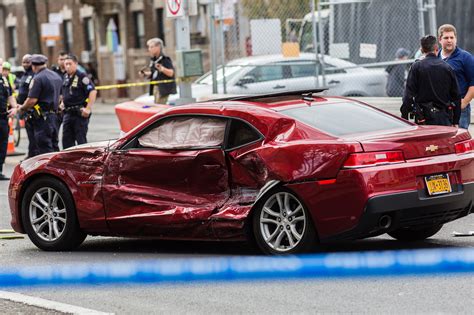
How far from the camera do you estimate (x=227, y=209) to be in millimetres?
9852

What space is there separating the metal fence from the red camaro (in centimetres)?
933

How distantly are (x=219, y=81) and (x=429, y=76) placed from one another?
12.3m

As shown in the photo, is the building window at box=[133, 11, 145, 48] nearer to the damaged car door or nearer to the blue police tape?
the damaged car door

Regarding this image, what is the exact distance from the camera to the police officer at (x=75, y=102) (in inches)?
715

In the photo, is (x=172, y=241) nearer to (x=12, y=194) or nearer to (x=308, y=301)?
(x=12, y=194)

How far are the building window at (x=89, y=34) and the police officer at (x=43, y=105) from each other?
110ft

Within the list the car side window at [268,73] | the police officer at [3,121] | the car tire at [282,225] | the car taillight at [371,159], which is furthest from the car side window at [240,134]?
the car side window at [268,73]

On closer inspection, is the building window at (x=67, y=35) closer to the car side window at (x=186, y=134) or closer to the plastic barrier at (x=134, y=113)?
the plastic barrier at (x=134, y=113)

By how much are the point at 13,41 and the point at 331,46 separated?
40.1 metres

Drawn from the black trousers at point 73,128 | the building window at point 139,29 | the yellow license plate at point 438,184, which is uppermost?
the yellow license plate at point 438,184

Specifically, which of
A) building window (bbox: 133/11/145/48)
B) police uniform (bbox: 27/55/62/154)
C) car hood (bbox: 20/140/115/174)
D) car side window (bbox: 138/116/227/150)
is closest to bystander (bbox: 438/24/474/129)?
car side window (bbox: 138/116/227/150)

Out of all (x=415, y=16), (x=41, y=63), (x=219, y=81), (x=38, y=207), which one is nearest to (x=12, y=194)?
(x=38, y=207)

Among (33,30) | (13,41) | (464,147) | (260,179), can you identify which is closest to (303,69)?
(464,147)

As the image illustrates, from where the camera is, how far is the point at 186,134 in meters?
10.3
